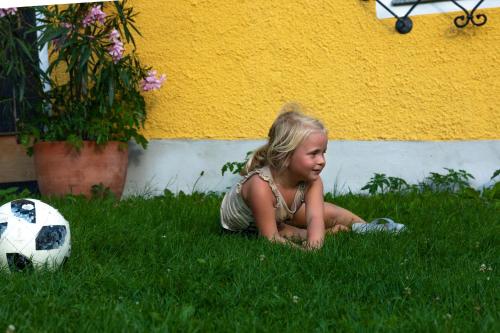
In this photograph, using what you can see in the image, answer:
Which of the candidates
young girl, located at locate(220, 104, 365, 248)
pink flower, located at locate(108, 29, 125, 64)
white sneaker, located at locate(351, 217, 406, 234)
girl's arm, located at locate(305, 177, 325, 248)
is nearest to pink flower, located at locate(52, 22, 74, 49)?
pink flower, located at locate(108, 29, 125, 64)

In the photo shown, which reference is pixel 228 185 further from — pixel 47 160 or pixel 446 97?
pixel 446 97

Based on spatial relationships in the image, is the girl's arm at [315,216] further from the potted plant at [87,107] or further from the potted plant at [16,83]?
the potted plant at [16,83]

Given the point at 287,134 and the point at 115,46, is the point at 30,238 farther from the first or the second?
the point at 115,46

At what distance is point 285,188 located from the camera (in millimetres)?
3508

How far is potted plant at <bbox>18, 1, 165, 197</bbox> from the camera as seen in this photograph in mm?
4945

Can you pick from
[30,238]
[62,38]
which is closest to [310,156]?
[30,238]

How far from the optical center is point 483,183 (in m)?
4.79

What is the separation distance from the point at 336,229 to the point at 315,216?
289 mm

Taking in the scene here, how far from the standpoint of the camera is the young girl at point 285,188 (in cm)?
334

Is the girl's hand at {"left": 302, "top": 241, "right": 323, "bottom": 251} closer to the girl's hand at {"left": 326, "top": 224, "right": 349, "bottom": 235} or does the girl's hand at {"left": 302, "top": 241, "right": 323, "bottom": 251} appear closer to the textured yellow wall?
the girl's hand at {"left": 326, "top": 224, "right": 349, "bottom": 235}

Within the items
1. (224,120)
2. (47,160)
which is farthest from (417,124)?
(47,160)

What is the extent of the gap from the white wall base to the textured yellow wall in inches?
2.9

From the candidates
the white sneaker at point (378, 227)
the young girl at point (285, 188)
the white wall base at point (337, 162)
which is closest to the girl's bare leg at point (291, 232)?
the young girl at point (285, 188)

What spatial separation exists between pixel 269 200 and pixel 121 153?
2024 millimetres
